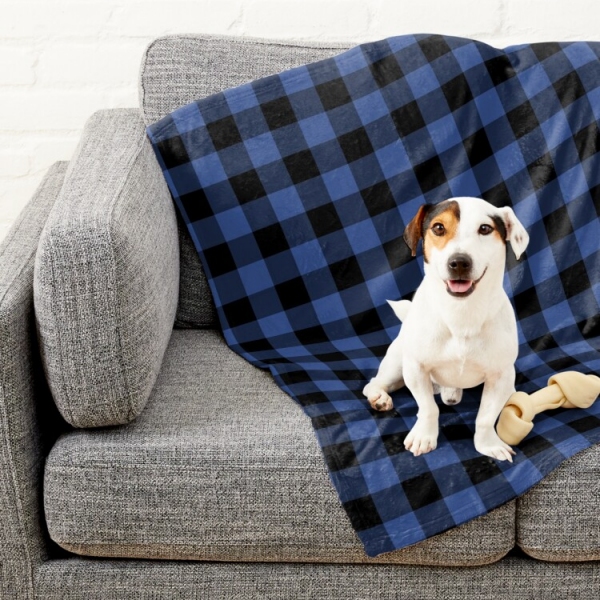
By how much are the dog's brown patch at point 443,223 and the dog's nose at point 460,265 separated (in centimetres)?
4

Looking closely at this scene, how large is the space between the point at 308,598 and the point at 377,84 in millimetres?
1045

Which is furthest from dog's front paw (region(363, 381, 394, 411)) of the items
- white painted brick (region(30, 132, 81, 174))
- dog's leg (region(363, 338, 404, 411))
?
white painted brick (region(30, 132, 81, 174))

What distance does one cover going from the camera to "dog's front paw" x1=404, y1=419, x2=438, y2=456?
1.43 metres

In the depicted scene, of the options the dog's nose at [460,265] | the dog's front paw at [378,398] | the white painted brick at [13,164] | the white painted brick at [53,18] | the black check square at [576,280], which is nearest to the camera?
the dog's nose at [460,265]

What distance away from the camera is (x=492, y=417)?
1.43 metres

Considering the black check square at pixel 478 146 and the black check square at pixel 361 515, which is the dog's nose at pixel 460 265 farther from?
the black check square at pixel 478 146

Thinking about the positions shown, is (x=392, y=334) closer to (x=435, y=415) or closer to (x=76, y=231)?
(x=435, y=415)

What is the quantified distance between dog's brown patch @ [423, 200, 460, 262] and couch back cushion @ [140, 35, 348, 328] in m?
0.64

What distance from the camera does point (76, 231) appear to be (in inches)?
54.2

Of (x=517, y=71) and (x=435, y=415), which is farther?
(x=517, y=71)

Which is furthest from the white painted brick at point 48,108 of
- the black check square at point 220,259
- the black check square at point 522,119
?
the black check square at point 522,119

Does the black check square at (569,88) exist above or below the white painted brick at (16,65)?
above

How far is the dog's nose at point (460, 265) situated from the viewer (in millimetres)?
1304

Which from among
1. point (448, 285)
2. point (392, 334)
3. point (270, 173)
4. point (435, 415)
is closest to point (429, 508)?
point (435, 415)
